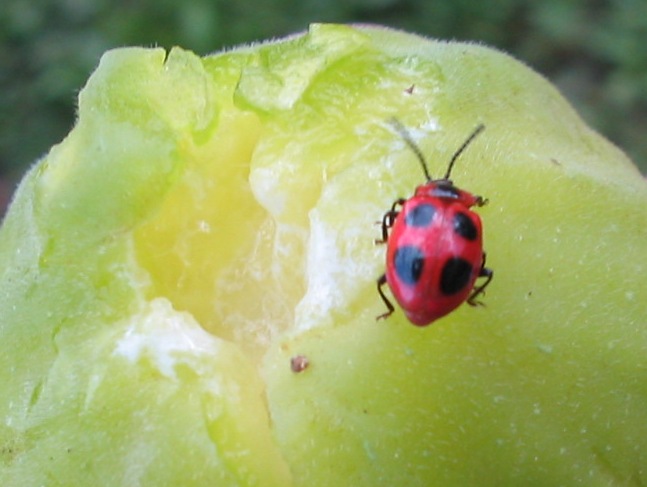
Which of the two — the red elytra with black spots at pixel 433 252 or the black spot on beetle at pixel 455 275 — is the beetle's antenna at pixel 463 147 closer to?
the red elytra with black spots at pixel 433 252

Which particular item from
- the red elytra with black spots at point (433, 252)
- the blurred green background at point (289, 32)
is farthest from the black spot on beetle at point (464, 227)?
the blurred green background at point (289, 32)

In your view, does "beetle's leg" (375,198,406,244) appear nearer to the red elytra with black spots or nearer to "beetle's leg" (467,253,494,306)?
the red elytra with black spots

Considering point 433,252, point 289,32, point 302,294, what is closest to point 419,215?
point 433,252

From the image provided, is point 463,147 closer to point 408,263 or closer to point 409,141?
point 409,141

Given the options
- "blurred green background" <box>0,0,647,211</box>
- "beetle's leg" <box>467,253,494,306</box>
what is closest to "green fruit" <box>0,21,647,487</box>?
"beetle's leg" <box>467,253,494,306</box>

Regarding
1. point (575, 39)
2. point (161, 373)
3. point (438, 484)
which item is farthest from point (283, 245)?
point (575, 39)

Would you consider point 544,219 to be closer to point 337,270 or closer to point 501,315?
point 501,315
